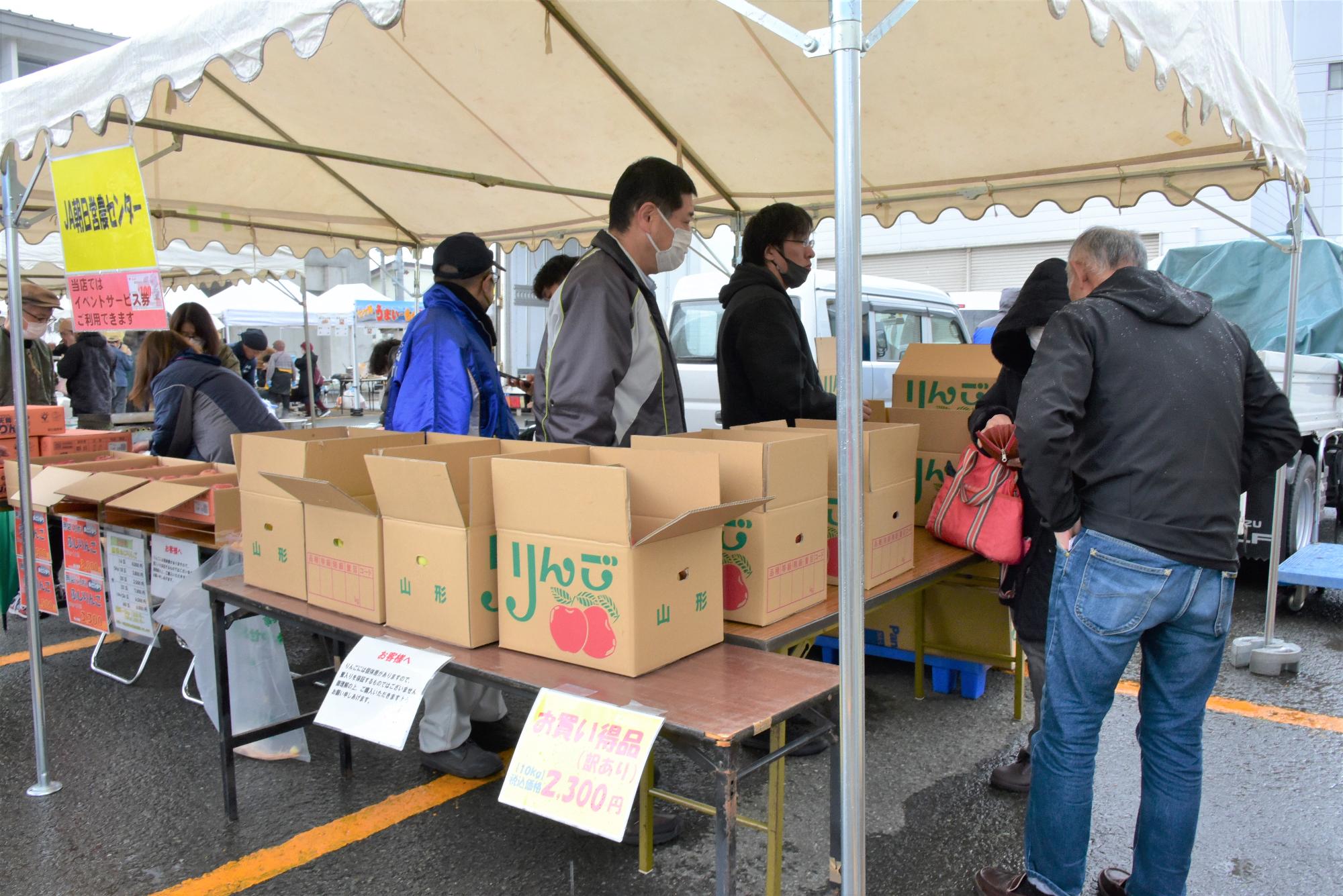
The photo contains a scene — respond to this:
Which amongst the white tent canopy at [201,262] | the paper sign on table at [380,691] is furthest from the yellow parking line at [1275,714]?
the white tent canopy at [201,262]

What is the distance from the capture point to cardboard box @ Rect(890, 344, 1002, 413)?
3500mm

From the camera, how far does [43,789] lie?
121 inches

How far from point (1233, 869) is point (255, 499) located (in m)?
3.01

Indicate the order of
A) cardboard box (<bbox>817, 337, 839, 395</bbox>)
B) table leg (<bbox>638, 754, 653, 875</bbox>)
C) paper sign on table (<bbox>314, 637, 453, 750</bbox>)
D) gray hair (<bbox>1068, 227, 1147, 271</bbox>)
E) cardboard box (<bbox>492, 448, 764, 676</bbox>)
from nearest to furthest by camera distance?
1. cardboard box (<bbox>492, 448, 764, 676</bbox>)
2. paper sign on table (<bbox>314, 637, 453, 750</bbox>)
3. gray hair (<bbox>1068, 227, 1147, 271</bbox>)
4. table leg (<bbox>638, 754, 653, 875</bbox>)
5. cardboard box (<bbox>817, 337, 839, 395</bbox>)

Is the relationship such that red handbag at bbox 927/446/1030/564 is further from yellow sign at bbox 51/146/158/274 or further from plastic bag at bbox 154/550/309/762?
yellow sign at bbox 51/146/158/274

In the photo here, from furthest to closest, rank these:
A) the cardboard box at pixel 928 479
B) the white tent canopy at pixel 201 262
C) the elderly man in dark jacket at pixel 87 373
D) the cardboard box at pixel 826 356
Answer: the elderly man in dark jacket at pixel 87 373, the white tent canopy at pixel 201 262, the cardboard box at pixel 826 356, the cardboard box at pixel 928 479

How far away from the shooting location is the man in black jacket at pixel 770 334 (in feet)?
10.8

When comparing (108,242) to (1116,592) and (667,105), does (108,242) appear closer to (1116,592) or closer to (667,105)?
(667,105)

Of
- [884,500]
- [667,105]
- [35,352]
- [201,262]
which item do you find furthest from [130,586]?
[201,262]

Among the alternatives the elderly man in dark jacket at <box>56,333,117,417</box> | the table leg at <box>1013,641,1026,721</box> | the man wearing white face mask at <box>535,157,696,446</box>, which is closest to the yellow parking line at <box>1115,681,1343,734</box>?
the table leg at <box>1013,641,1026,721</box>

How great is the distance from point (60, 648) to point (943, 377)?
14.6 ft

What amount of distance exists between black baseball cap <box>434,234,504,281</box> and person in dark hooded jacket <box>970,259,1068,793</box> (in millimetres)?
1752

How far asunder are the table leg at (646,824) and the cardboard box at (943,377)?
171cm

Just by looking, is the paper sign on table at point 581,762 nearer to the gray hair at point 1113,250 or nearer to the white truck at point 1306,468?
the gray hair at point 1113,250
